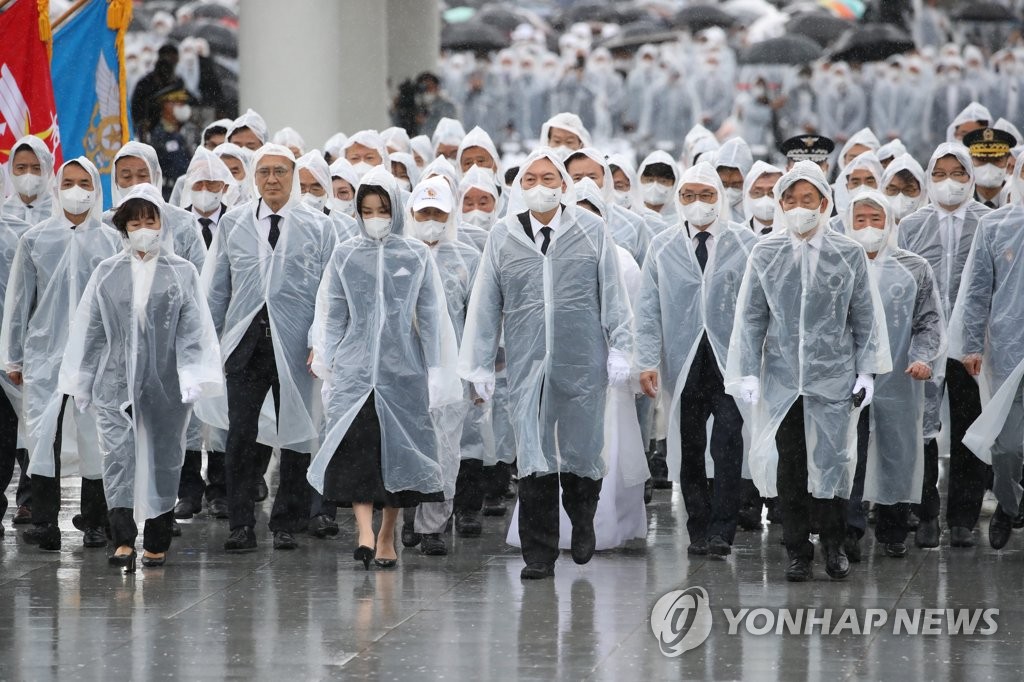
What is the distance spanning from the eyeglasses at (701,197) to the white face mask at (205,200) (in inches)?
110

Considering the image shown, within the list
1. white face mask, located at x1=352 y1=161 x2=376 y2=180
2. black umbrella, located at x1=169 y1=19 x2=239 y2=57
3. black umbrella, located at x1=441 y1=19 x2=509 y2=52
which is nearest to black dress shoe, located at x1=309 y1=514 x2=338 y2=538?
white face mask, located at x1=352 y1=161 x2=376 y2=180

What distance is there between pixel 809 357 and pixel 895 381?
959 mm

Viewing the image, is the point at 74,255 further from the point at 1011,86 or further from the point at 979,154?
the point at 1011,86

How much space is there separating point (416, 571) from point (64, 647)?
1985mm

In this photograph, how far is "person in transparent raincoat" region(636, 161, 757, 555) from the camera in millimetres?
9523

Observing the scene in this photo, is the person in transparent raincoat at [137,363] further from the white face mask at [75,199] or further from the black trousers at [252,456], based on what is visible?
the white face mask at [75,199]

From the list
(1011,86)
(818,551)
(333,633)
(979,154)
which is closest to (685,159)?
(979,154)

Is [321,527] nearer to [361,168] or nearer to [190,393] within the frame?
[190,393]

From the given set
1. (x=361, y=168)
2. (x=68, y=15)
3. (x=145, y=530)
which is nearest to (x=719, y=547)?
(x=145, y=530)

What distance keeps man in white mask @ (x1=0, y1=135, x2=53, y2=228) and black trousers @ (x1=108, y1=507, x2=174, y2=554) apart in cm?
195

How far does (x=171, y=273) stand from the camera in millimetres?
9148

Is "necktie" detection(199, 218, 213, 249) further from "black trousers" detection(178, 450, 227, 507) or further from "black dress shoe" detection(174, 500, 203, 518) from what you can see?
"black dress shoe" detection(174, 500, 203, 518)

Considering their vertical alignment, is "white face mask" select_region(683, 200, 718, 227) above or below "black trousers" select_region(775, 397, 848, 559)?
above

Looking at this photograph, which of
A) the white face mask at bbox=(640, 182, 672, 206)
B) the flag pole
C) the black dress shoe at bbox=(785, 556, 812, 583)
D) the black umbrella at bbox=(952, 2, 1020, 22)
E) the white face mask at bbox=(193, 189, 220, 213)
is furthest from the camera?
the black umbrella at bbox=(952, 2, 1020, 22)
